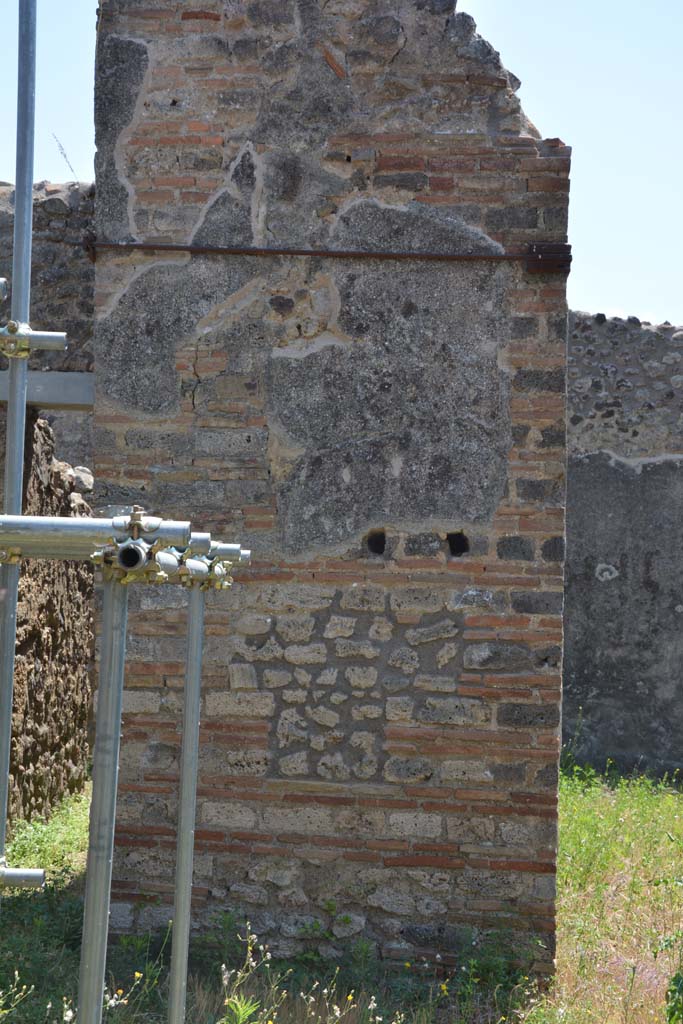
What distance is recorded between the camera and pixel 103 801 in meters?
2.05

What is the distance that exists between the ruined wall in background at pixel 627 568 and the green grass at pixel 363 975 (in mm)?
2782

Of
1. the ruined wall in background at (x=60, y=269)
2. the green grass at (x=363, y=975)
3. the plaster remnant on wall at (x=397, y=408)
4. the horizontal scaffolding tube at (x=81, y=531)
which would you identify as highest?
the ruined wall in background at (x=60, y=269)

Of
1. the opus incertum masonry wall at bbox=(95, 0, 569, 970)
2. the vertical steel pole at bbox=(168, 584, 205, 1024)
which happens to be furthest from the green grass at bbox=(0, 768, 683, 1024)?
the vertical steel pole at bbox=(168, 584, 205, 1024)

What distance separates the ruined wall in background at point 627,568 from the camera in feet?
26.2

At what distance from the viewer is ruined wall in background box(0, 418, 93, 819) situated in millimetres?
5734

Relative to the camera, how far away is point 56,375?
4684 millimetres

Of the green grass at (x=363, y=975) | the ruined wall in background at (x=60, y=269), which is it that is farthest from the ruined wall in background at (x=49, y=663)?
the green grass at (x=363, y=975)

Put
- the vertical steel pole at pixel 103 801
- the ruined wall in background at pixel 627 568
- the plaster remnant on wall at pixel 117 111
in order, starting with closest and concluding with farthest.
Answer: the vertical steel pole at pixel 103 801 < the plaster remnant on wall at pixel 117 111 < the ruined wall in background at pixel 627 568

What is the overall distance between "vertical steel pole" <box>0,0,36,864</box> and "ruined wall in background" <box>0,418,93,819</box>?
2.25 m

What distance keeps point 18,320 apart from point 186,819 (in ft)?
4.48

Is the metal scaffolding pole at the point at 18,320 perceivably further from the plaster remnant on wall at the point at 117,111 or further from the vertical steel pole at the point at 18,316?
the plaster remnant on wall at the point at 117,111

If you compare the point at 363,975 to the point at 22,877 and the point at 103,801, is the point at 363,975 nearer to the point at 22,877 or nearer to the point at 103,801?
the point at 22,877

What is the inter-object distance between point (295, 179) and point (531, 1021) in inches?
135

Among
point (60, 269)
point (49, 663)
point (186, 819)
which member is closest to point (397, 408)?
point (186, 819)
